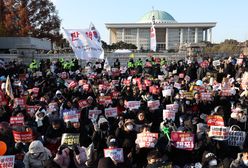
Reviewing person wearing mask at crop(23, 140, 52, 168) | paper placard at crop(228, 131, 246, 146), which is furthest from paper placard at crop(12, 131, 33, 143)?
paper placard at crop(228, 131, 246, 146)

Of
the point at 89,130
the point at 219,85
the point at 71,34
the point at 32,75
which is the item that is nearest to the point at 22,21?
the point at 32,75

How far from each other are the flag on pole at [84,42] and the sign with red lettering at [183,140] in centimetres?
923

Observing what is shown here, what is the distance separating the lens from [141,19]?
4190 inches

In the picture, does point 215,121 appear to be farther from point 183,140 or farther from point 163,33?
point 163,33

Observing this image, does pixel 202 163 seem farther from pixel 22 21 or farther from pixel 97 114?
pixel 22 21

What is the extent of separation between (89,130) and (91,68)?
13.4 metres

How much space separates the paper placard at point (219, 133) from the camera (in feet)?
27.7

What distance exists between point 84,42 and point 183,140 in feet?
31.3

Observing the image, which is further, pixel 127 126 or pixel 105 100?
pixel 105 100

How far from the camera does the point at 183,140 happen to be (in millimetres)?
8086

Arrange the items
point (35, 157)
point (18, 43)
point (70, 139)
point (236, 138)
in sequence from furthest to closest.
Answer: point (18, 43), point (236, 138), point (70, 139), point (35, 157)

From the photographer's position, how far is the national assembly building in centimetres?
9094

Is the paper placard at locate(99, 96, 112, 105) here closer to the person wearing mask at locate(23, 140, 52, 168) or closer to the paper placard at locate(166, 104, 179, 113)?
the paper placard at locate(166, 104, 179, 113)

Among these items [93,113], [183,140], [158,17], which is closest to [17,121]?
[93,113]
